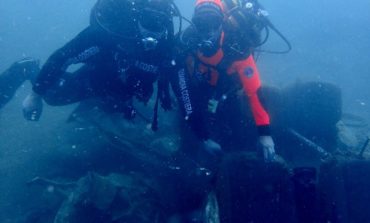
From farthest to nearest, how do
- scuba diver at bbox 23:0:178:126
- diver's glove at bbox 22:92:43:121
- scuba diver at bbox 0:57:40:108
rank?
1. scuba diver at bbox 0:57:40:108
2. diver's glove at bbox 22:92:43:121
3. scuba diver at bbox 23:0:178:126

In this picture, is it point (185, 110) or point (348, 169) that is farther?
point (185, 110)

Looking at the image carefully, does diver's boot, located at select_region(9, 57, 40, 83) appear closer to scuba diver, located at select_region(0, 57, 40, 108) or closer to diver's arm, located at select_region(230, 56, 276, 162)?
scuba diver, located at select_region(0, 57, 40, 108)

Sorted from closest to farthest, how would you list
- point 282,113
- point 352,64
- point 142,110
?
1. point 282,113
2. point 142,110
3. point 352,64

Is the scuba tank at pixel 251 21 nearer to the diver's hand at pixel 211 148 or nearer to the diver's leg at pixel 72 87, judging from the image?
the diver's hand at pixel 211 148

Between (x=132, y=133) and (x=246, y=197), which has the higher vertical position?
(x=246, y=197)

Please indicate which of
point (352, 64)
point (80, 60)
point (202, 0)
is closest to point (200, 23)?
point (202, 0)

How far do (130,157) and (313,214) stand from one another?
295 centimetres

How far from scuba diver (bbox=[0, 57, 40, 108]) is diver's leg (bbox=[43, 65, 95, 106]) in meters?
0.78

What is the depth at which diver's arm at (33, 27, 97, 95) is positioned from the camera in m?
4.44

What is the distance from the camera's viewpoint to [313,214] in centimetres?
→ 388

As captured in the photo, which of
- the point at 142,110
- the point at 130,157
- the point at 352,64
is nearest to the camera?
the point at 130,157

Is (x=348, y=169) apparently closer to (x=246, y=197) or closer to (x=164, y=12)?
(x=246, y=197)

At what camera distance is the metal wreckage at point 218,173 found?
3818 millimetres

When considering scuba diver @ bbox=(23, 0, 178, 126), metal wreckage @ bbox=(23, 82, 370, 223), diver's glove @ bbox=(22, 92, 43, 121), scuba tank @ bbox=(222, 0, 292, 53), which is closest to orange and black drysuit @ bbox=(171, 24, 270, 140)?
scuba tank @ bbox=(222, 0, 292, 53)
